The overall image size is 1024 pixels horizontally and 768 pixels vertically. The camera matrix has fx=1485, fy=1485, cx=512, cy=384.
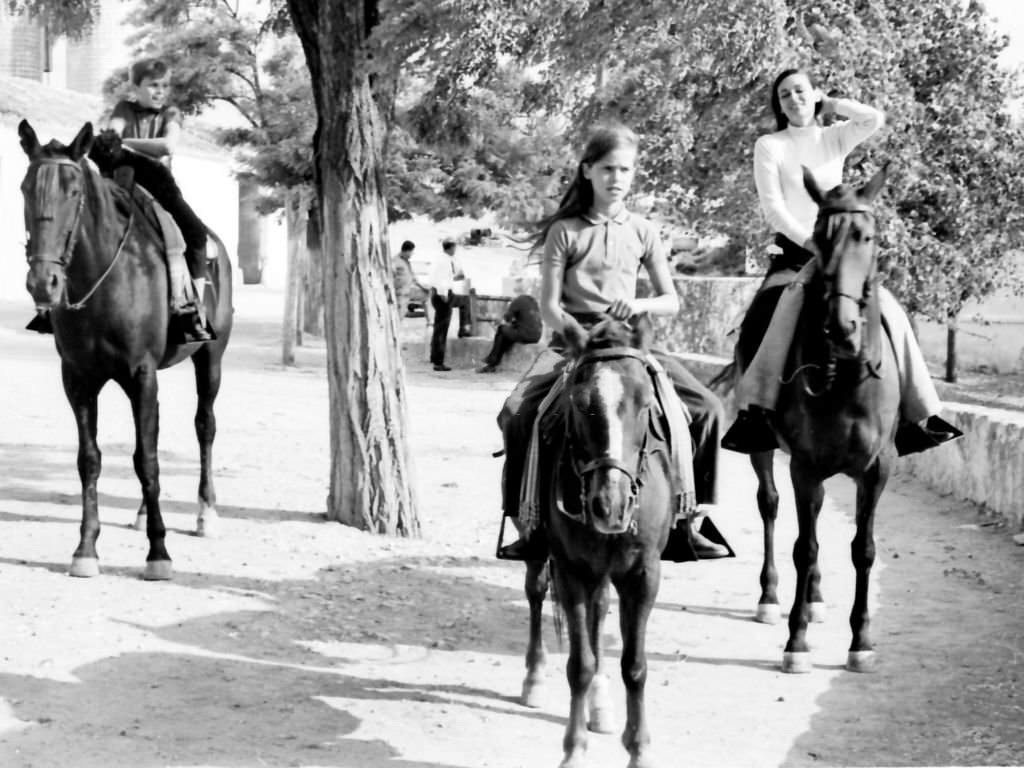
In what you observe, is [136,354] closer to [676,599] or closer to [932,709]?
[676,599]

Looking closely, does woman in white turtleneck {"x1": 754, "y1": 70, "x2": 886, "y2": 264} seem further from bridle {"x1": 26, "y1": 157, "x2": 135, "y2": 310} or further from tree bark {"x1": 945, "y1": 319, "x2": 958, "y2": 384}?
tree bark {"x1": 945, "y1": 319, "x2": 958, "y2": 384}

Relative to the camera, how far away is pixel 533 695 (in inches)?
268

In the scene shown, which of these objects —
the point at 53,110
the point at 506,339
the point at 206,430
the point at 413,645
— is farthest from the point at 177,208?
the point at 53,110

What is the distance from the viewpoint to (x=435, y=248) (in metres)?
72.9

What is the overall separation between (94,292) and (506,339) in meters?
15.9

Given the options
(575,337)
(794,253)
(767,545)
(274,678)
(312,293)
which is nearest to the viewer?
(575,337)

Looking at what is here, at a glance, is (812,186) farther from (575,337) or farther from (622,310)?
(575,337)

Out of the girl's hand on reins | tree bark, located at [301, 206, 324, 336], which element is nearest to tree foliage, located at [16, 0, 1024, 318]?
tree bark, located at [301, 206, 324, 336]

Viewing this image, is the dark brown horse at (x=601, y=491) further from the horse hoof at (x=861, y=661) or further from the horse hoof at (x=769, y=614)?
the horse hoof at (x=769, y=614)

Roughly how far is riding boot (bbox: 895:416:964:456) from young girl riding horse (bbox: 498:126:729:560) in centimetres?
207

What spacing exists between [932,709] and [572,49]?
4.55m

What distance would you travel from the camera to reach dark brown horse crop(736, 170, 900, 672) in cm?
721

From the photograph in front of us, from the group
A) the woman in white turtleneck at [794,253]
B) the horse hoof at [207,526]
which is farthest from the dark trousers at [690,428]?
the horse hoof at [207,526]

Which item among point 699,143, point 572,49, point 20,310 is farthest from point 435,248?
point 572,49
